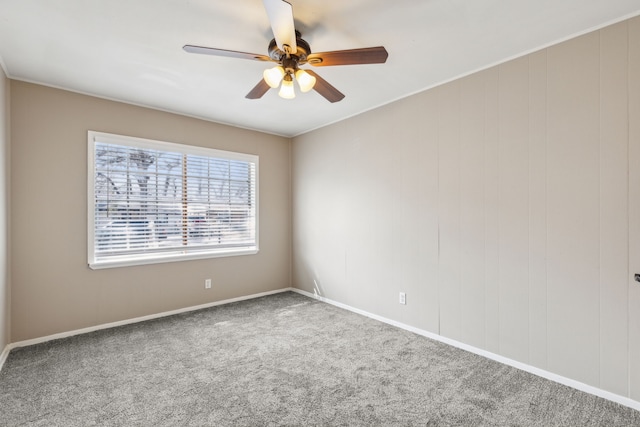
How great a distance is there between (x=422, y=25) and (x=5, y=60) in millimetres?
3335

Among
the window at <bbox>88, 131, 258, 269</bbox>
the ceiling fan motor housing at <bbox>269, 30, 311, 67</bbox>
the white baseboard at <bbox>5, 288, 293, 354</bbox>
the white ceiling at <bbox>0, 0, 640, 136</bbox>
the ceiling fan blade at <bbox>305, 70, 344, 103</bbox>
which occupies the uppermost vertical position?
the white ceiling at <bbox>0, 0, 640, 136</bbox>

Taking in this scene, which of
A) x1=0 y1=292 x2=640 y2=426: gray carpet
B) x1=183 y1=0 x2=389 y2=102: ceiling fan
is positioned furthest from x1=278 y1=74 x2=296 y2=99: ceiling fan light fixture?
x1=0 y1=292 x2=640 y2=426: gray carpet

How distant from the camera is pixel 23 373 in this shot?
8.20 ft

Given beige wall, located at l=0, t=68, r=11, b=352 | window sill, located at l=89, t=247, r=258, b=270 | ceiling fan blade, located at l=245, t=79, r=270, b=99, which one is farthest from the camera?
window sill, located at l=89, t=247, r=258, b=270

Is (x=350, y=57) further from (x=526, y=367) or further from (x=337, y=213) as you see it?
(x=526, y=367)

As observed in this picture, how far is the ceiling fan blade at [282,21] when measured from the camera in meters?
1.60

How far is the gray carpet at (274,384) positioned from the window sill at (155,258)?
70 centimetres

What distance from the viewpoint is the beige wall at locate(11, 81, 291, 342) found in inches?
119

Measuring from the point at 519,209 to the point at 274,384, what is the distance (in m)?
2.35

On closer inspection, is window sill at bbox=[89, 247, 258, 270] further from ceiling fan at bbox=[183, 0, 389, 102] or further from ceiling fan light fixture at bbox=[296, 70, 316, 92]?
ceiling fan light fixture at bbox=[296, 70, 316, 92]

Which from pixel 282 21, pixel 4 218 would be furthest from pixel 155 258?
pixel 282 21

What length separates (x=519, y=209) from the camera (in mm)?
2572

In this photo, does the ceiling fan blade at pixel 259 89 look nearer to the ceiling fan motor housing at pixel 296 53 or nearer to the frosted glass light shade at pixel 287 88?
the frosted glass light shade at pixel 287 88

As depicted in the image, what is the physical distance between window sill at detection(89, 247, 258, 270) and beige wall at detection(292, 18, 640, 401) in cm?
181
